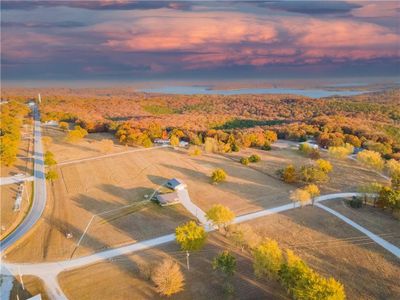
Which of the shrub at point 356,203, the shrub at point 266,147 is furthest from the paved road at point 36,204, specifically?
the shrub at point 266,147

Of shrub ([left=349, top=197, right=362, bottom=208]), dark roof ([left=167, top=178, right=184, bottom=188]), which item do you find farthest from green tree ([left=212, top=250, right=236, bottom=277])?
shrub ([left=349, top=197, right=362, bottom=208])

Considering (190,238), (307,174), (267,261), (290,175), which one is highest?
(190,238)

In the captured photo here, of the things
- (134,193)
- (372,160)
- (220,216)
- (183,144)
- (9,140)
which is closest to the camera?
(220,216)

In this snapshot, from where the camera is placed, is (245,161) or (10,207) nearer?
(10,207)

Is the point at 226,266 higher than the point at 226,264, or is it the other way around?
the point at 226,264

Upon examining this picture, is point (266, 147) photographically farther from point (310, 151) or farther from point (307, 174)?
point (307, 174)

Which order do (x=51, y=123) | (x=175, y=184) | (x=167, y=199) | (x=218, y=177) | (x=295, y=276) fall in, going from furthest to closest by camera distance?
(x=51, y=123), (x=218, y=177), (x=175, y=184), (x=167, y=199), (x=295, y=276)

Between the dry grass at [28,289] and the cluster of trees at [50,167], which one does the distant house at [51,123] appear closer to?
the cluster of trees at [50,167]

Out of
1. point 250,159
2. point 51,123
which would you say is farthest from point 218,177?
point 51,123

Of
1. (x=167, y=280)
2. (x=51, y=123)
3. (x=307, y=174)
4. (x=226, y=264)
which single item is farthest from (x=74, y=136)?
(x=226, y=264)
